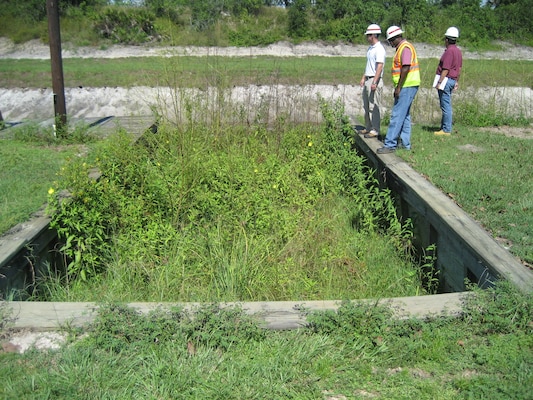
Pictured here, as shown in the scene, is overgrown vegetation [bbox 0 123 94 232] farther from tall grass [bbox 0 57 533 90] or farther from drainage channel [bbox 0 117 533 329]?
tall grass [bbox 0 57 533 90]

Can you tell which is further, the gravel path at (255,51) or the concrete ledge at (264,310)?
the gravel path at (255,51)

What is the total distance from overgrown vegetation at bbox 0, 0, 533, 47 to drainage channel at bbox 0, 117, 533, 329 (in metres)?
23.2

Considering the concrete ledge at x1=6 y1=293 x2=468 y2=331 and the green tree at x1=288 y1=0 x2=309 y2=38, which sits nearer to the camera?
the concrete ledge at x1=6 y1=293 x2=468 y2=331

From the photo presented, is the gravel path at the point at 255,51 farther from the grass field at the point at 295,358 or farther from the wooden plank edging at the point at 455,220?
the grass field at the point at 295,358

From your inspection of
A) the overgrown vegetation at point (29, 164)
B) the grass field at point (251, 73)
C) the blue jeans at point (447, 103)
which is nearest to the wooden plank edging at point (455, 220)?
the blue jeans at point (447, 103)

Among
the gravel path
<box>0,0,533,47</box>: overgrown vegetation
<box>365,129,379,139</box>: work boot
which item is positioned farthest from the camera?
<box>0,0,533,47</box>: overgrown vegetation

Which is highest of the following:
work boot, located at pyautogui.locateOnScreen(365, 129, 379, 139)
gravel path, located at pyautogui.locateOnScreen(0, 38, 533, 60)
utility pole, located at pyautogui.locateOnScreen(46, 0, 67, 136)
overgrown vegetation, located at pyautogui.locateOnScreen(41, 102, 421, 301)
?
utility pole, located at pyautogui.locateOnScreen(46, 0, 67, 136)

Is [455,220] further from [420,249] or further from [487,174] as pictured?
[487,174]

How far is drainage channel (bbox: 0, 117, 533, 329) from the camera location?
3977mm

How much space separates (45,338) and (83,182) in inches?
87.6

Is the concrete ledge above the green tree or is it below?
below

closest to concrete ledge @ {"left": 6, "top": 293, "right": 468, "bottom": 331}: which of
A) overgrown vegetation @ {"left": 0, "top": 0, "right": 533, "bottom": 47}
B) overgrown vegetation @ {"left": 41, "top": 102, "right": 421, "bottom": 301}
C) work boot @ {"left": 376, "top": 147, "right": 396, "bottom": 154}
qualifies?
overgrown vegetation @ {"left": 41, "top": 102, "right": 421, "bottom": 301}

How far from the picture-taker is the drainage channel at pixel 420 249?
3977 mm

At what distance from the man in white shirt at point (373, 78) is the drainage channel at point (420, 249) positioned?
1.92 m
